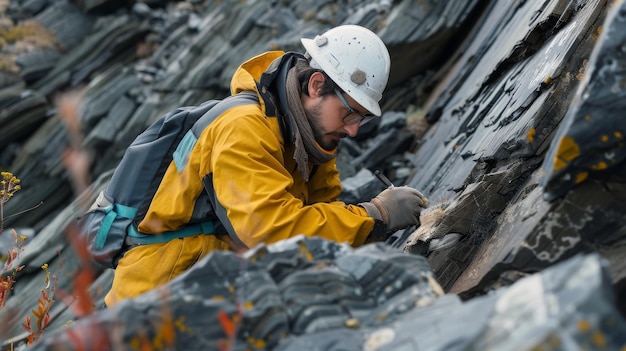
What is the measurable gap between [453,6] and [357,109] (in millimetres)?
7788

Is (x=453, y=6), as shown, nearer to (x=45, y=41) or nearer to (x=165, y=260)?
(x=165, y=260)

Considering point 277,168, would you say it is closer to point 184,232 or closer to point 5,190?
point 184,232

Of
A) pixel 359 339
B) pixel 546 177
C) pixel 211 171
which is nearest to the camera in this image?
pixel 359 339

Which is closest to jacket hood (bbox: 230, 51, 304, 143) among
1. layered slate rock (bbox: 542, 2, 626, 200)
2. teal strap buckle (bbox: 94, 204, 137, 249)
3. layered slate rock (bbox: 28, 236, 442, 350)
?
teal strap buckle (bbox: 94, 204, 137, 249)

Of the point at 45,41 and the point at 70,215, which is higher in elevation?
the point at 70,215

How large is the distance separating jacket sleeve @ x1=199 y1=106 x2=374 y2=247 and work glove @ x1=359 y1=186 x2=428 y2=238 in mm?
280

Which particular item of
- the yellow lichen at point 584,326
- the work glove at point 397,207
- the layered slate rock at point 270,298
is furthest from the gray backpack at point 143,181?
the yellow lichen at point 584,326

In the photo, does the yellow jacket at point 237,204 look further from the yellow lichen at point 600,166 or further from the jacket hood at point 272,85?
the yellow lichen at point 600,166

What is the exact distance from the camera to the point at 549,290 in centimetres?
267

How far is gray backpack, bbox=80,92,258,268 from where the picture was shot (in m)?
5.12

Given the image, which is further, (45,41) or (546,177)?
(45,41)

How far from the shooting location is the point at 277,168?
4.91 m

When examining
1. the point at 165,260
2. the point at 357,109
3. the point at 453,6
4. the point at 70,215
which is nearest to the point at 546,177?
the point at 357,109

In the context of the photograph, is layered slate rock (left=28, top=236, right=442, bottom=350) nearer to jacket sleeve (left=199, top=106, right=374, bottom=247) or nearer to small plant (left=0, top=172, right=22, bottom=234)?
jacket sleeve (left=199, top=106, right=374, bottom=247)
